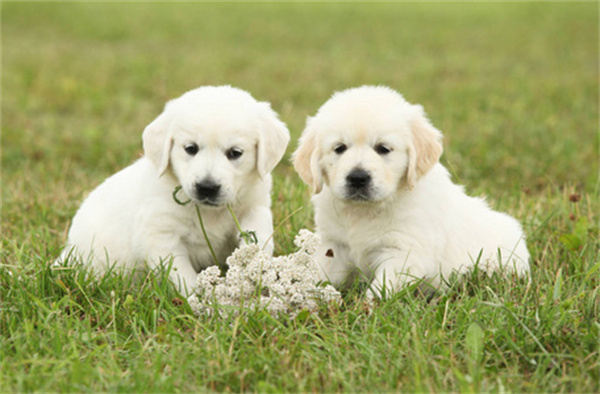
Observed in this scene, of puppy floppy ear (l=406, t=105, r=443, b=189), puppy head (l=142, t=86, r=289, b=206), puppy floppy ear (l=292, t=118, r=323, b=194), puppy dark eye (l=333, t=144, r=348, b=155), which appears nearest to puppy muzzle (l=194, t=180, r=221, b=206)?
puppy head (l=142, t=86, r=289, b=206)

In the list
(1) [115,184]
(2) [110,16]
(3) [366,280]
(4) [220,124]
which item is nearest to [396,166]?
(3) [366,280]

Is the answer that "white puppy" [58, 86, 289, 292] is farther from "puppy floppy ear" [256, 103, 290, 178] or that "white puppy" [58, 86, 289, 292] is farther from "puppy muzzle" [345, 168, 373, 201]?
"puppy muzzle" [345, 168, 373, 201]

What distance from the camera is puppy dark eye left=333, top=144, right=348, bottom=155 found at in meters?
3.91

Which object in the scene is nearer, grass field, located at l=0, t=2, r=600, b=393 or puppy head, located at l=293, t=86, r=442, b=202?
grass field, located at l=0, t=2, r=600, b=393

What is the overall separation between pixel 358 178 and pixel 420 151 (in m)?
0.39

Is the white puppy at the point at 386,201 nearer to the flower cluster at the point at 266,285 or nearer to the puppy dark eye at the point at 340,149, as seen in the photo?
the puppy dark eye at the point at 340,149

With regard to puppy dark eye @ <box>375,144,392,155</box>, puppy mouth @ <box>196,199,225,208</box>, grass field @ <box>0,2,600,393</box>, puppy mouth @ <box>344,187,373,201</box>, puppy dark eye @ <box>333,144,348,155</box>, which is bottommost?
grass field @ <box>0,2,600,393</box>

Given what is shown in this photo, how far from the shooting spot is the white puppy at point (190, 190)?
3.83 meters

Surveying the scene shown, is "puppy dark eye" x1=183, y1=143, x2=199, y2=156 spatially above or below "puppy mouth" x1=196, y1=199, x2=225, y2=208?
above

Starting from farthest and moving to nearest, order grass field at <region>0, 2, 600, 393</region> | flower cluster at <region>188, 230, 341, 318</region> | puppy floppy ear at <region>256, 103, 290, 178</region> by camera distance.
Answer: puppy floppy ear at <region>256, 103, 290, 178</region>, flower cluster at <region>188, 230, 341, 318</region>, grass field at <region>0, 2, 600, 393</region>

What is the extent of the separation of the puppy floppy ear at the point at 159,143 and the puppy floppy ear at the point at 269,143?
481mm

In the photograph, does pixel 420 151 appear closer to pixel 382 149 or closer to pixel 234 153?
pixel 382 149

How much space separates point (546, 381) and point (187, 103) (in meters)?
2.21

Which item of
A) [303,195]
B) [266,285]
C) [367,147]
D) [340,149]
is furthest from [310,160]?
[303,195]
